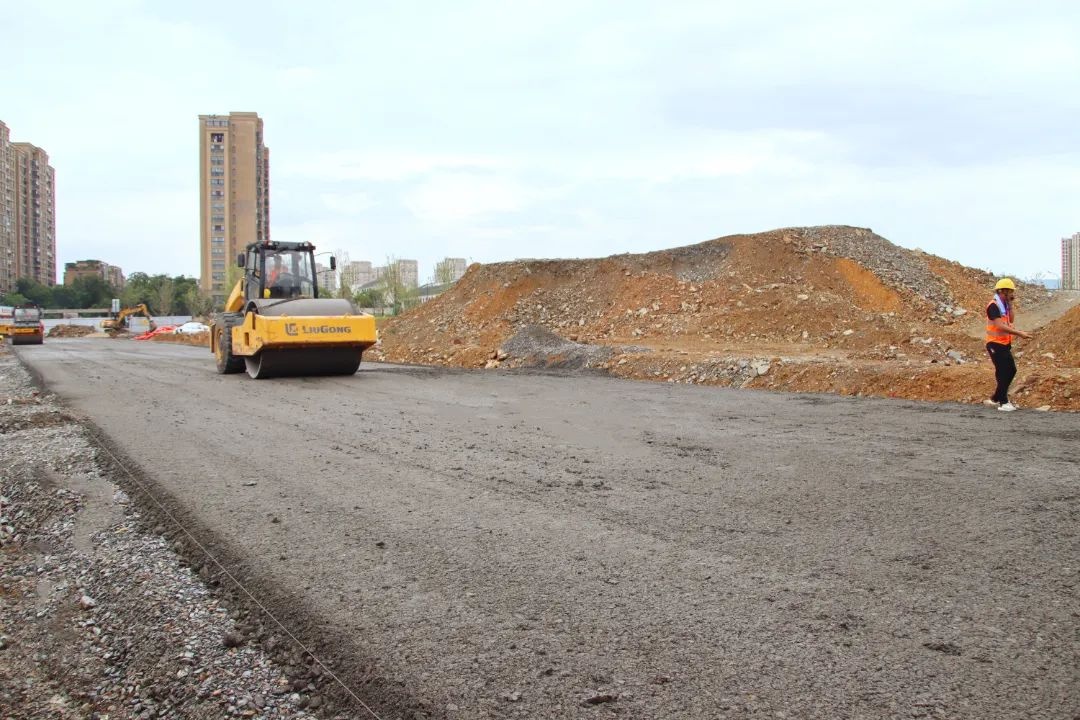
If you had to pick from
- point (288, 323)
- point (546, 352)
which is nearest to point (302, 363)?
point (288, 323)

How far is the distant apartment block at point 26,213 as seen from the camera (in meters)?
100

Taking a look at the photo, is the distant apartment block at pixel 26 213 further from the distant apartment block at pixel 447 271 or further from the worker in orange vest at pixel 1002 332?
the worker in orange vest at pixel 1002 332

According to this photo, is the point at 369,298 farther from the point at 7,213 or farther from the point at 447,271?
the point at 7,213

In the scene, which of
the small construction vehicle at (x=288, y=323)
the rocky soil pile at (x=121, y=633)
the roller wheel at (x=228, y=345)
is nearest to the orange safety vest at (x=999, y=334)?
the rocky soil pile at (x=121, y=633)

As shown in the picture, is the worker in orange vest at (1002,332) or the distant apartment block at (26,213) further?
the distant apartment block at (26,213)

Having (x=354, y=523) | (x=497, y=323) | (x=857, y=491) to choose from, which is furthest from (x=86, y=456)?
(x=497, y=323)

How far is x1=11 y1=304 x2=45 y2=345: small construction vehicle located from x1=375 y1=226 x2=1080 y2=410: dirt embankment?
20.2 metres

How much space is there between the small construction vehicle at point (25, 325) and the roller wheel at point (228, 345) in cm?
2831

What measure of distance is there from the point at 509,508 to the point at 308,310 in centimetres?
1124

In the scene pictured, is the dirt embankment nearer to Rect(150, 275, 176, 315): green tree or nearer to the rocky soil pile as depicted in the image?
the rocky soil pile

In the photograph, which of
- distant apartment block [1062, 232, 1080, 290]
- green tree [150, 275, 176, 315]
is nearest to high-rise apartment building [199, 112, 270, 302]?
green tree [150, 275, 176, 315]

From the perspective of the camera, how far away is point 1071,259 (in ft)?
184

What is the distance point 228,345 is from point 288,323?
2816mm

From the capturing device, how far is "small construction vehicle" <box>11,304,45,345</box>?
3922cm
